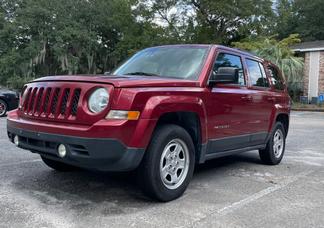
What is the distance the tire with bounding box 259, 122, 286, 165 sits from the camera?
6508 mm

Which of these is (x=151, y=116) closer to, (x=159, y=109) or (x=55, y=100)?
(x=159, y=109)

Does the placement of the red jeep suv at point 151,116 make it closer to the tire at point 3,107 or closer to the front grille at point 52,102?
the front grille at point 52,102

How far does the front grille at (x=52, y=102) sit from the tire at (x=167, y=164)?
0.88 metres

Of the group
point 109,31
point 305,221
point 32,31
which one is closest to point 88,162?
point 305,221

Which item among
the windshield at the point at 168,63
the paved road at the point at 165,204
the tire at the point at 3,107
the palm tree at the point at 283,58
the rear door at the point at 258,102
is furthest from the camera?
the palm tree at the point at 283,58

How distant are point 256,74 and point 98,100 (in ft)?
10.4

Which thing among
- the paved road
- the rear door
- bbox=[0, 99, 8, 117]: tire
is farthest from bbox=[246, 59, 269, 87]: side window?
bbox=[0, 99, 8, 117]: tire

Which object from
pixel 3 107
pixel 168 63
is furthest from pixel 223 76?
pixel 3 107

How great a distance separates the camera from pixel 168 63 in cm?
518

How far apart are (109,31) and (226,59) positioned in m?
33.1

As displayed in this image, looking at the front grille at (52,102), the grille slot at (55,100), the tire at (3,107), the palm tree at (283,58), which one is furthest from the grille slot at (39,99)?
the palm tree at (283,58)

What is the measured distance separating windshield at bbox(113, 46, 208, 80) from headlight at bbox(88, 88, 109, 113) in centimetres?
125

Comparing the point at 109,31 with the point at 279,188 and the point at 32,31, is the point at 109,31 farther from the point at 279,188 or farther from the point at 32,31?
the point at 279,188

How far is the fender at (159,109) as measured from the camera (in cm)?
388
